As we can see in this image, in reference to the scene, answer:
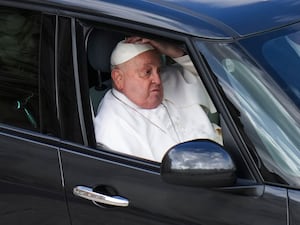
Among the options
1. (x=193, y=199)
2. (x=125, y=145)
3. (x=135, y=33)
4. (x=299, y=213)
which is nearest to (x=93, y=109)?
(x=125, y=145)

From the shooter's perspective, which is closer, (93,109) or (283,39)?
(283,39)

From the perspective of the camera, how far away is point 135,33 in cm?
332

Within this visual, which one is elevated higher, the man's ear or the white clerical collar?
the man's ear

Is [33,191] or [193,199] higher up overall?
[33,191]

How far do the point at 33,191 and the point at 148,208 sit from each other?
602 millimetres

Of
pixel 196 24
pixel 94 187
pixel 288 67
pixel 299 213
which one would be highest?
pixel 196 24

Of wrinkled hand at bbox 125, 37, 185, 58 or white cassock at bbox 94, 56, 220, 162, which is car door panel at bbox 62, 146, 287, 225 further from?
wrinkled hand at bbox 125, 37, 185, 58

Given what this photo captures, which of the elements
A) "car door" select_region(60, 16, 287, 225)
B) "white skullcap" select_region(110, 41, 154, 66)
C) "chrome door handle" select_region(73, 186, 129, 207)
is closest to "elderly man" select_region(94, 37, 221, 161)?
"white skullcap" select_region(110, 41, 154, 66)

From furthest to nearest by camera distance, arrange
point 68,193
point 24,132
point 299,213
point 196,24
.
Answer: point 24,132, point 68,193, point 196,24, point 299,213

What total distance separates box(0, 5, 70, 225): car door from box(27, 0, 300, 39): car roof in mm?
272

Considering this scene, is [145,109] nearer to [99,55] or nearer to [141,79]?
[141,79]

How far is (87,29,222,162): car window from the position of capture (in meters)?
3.55

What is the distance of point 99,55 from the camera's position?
3.71m

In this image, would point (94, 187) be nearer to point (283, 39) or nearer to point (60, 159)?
point (60, 159)
